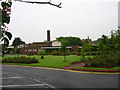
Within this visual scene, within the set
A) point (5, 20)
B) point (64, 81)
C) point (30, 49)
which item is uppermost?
point (5, 20)

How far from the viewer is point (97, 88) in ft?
25.3

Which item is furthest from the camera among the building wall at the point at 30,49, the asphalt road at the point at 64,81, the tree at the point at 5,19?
the building wall at the point at 30,49

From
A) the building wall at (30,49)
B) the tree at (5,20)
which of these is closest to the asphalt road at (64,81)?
the tree at (5,20)

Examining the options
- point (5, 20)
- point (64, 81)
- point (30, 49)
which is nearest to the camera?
point (5, 20)

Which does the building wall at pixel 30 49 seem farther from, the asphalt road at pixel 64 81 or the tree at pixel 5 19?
the tree at pixel 5 19

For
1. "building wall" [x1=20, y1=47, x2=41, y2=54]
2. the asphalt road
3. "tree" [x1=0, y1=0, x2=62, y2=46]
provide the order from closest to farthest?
"tree" [x1=0, y1=0, x2=62, y2=46], the asphalt road, "building wall" [x1=20, y1=47, x2=41, y2=54]

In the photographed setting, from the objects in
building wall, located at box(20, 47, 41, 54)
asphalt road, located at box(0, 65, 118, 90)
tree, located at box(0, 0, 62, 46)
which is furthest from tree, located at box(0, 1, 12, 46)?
building wall, located at box(20, 47, 41, 54)

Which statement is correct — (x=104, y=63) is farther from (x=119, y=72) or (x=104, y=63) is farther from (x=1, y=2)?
(x=1, y=2)

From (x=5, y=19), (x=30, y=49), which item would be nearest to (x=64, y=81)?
(x=5, y=19)

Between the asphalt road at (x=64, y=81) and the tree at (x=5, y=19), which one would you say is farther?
the asphalt road at (x=64, y=81)

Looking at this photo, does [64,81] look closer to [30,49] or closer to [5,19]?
[5,19]

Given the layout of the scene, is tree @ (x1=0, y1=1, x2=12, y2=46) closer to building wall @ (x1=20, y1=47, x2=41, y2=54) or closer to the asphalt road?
the asphalt road

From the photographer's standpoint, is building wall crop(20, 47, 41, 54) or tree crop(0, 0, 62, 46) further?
building wall crop(20, 47, 41, 54)

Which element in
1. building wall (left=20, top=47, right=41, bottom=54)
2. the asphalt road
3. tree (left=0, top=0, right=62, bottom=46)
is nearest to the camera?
tree (left=0, top=0, right=62, bottom=46)
